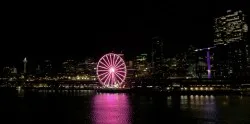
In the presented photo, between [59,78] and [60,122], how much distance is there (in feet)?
451

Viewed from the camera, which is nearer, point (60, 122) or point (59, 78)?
point (60, 122)

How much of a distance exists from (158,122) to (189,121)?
10.7 ft

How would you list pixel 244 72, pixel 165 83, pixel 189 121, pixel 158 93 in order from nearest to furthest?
pixel 189 121
pixel 158 93
pixel 165 83
pixel 244 72

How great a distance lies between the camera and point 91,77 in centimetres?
15588

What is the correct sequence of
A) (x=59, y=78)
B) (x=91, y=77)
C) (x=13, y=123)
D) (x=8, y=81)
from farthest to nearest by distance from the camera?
(x=8, y=81)
(x=59, y=78)
(x=91, y=77)
(x=13, y=123)

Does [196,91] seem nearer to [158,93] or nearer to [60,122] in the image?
[158,93]

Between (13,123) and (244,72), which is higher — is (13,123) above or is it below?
below

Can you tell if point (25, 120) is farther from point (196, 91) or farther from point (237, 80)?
point (237, 80)

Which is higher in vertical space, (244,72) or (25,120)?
(244,72)

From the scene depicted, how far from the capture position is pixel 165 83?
4692 inches

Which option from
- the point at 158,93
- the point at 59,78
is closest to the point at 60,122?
the point at 158,93

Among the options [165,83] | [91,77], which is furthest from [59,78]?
[165,83]

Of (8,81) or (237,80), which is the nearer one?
(237,80)

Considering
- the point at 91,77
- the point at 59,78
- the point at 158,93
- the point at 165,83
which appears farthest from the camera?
the point at 59,78
